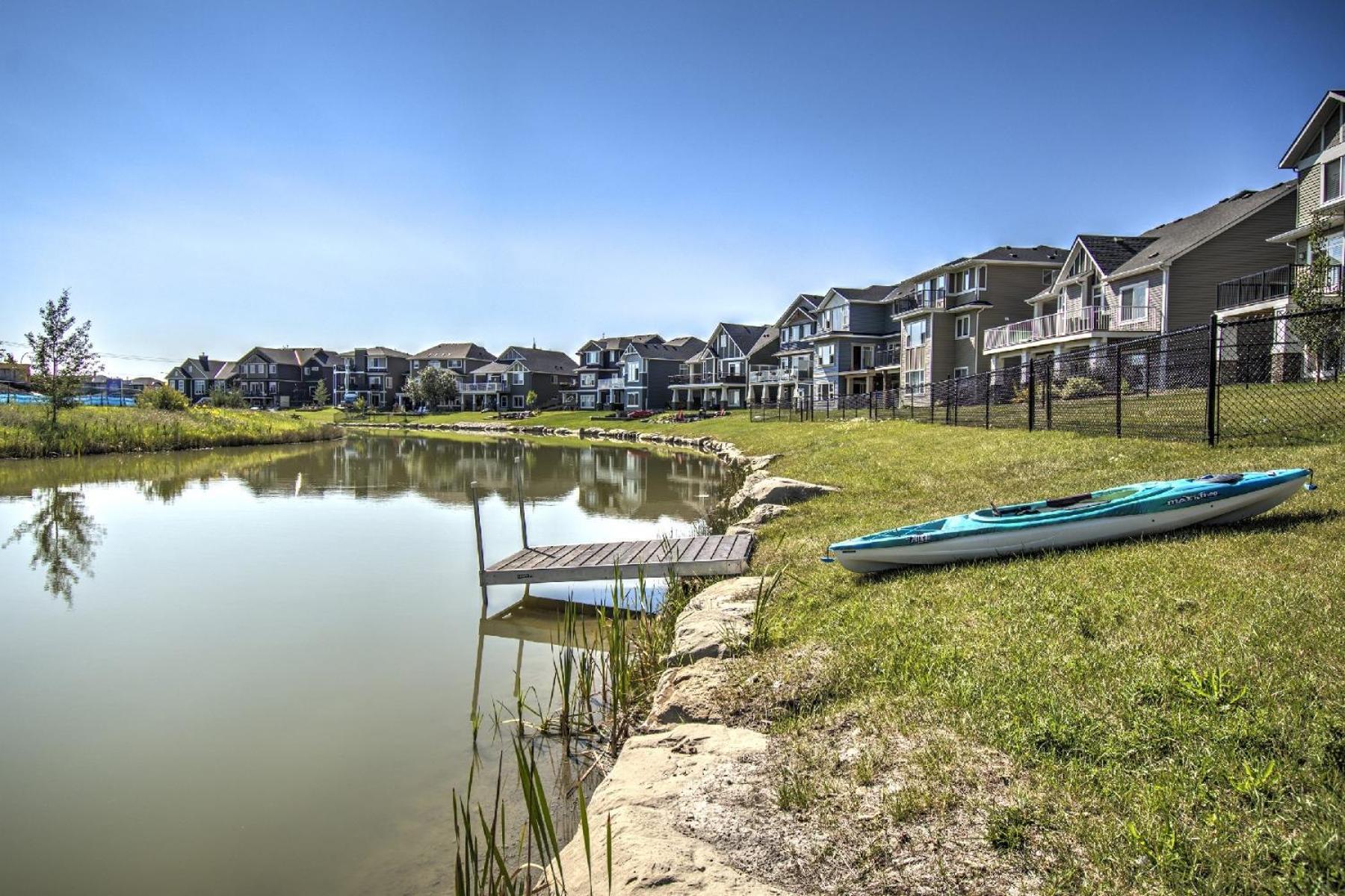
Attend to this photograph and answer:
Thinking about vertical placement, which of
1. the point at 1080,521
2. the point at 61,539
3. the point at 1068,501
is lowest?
the point at 61,539

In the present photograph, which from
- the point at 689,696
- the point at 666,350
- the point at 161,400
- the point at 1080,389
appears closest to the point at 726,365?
the point at 666,350

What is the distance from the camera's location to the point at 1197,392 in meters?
19.5

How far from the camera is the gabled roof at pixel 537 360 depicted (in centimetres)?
9344

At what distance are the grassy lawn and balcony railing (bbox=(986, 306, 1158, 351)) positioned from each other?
96.5 ft

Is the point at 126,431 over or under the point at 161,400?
under

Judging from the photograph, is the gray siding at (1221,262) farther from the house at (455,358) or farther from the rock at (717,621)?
the house at (455,358)

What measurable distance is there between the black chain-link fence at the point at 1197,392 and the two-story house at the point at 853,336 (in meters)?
24.5

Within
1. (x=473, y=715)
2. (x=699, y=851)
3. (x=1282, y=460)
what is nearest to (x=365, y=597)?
(x=473, y=715)

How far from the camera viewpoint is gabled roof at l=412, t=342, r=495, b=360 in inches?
4065

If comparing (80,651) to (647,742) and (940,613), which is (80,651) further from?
(940,613)

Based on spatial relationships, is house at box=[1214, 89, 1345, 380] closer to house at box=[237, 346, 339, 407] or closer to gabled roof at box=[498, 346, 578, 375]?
gabled roof at box=[498, 346, 578, 375]

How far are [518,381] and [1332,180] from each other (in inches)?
3107

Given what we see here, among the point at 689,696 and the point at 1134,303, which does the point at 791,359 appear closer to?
the point at 1134,303

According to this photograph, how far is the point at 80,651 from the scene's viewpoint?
27.6 feet
